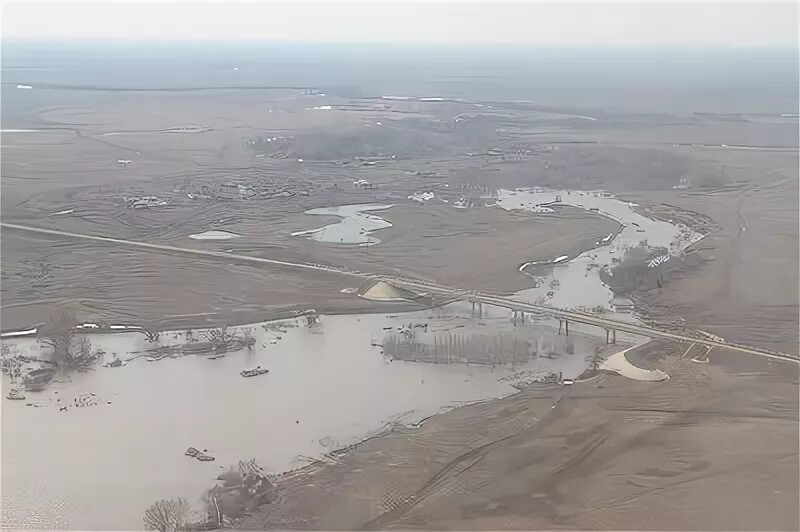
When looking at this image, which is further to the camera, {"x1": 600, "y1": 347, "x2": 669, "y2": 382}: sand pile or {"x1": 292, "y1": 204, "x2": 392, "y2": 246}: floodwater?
{"x1": 292, "y1": 204, "x2": 392, "y2": 246}: floodwater

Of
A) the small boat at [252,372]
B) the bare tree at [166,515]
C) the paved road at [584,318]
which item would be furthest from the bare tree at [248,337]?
the bare tree at [166,515]

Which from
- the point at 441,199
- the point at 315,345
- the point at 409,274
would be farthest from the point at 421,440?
the point at 441,199

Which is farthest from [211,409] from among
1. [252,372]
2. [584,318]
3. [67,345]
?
[584,318]

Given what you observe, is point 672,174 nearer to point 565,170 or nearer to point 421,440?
point 565,170

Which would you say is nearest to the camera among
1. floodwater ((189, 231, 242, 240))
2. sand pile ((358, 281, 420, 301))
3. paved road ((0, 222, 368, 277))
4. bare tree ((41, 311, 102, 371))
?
bare tree ((41, 311, 102, 371))

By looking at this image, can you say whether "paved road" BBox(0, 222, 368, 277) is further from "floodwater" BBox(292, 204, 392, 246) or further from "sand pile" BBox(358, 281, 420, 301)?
"floodwater" BBox(292, 204, 392, 246)

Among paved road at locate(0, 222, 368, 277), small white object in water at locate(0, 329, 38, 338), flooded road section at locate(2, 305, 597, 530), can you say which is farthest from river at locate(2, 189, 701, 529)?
paved road at locate(0, 222, 368, 277)

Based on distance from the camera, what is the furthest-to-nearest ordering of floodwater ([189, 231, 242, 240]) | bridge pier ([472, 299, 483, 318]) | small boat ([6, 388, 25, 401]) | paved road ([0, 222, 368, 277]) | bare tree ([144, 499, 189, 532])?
1. floodwater ([189, 231, 242, 240])
2. paved road ([0, 222, 368, 277])
3. bridge pier ([472, 299, 483, 318])
4. small boat ([6, 388, 25, 401])
5. bare tree ([144, 499, 189, 532])
